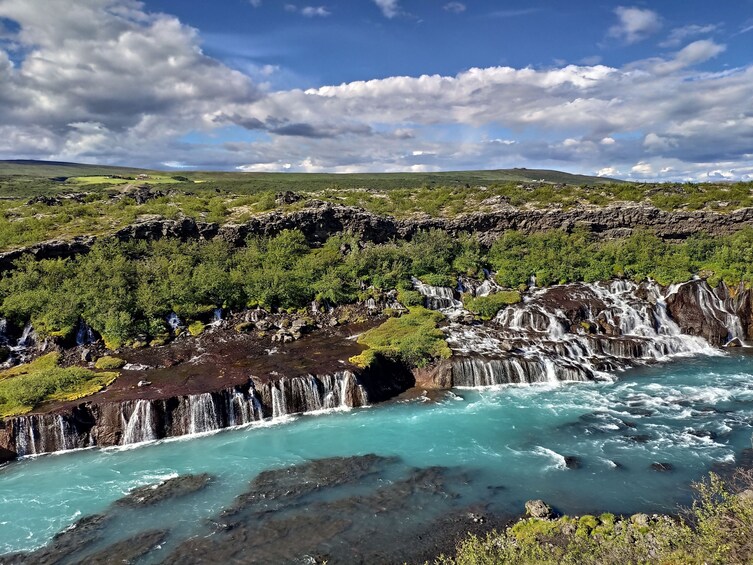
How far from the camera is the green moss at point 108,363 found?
3409 cm

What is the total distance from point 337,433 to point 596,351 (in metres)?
23.4

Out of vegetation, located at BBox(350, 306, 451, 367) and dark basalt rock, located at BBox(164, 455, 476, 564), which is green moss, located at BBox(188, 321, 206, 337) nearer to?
vegetation, located at BBox(350, 306, 451, 367)

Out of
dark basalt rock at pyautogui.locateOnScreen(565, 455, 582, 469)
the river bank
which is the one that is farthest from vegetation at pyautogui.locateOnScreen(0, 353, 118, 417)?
dark basalt rock at pyautogui.locateOnScreen(565, 455, 582, 469)

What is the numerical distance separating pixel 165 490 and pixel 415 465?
475 inches

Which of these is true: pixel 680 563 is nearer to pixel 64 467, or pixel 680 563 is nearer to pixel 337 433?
pixel 337 433

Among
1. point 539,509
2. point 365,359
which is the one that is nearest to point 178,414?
point 365,359

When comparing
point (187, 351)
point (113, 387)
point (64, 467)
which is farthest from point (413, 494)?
point (187, 351)

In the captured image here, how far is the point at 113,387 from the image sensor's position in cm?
3081

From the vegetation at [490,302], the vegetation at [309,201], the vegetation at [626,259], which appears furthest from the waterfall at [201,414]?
the vegetation at [626,259]

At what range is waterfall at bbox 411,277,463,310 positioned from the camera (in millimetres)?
47156

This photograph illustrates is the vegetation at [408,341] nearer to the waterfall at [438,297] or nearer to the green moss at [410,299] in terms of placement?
the green moss at [410,299]

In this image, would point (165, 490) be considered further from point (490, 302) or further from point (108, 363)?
point (490, 302)

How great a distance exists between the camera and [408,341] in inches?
1432

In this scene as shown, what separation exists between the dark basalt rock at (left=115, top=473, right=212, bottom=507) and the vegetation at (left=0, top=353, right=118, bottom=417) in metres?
10.5
